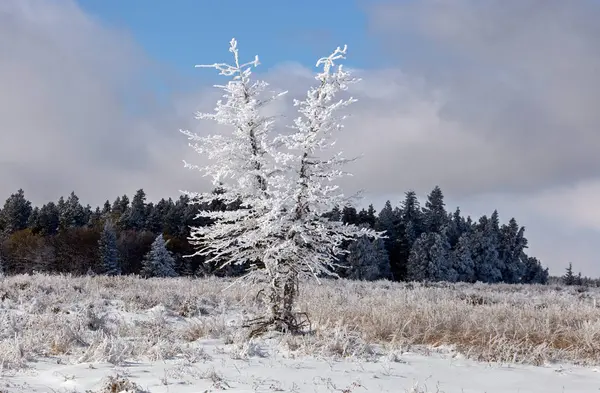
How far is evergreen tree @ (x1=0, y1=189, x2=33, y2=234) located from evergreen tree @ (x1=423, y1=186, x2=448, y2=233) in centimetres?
5710

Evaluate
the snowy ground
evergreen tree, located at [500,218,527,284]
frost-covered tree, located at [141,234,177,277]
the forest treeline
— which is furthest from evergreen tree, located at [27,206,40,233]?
the snowy ground

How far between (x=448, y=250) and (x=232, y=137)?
6126cm

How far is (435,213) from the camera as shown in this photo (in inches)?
A: 3066

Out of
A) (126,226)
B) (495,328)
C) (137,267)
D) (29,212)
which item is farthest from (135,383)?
(29,212)

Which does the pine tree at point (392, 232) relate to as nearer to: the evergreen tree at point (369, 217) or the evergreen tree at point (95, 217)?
the evergreen tree at point (369, 217)

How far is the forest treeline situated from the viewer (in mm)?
61625

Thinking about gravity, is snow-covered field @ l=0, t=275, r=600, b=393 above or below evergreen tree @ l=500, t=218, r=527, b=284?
below

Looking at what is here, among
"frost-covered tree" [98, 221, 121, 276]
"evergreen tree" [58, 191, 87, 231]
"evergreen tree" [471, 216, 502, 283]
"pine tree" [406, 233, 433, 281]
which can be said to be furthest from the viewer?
"evergreen tree" [58, 191, 87, 231]

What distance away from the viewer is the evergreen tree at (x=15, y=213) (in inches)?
3460

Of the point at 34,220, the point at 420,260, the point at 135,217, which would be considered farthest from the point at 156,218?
the point at 420,260

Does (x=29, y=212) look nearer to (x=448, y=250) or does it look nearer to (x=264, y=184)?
(x=448, y=250)

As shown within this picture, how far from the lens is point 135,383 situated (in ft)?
20.7

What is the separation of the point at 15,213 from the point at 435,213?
59.5 metres

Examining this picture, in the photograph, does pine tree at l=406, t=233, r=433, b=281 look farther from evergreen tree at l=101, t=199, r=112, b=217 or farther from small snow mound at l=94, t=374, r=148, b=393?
small snow mound at l=94, t=374, r=148, b=393
